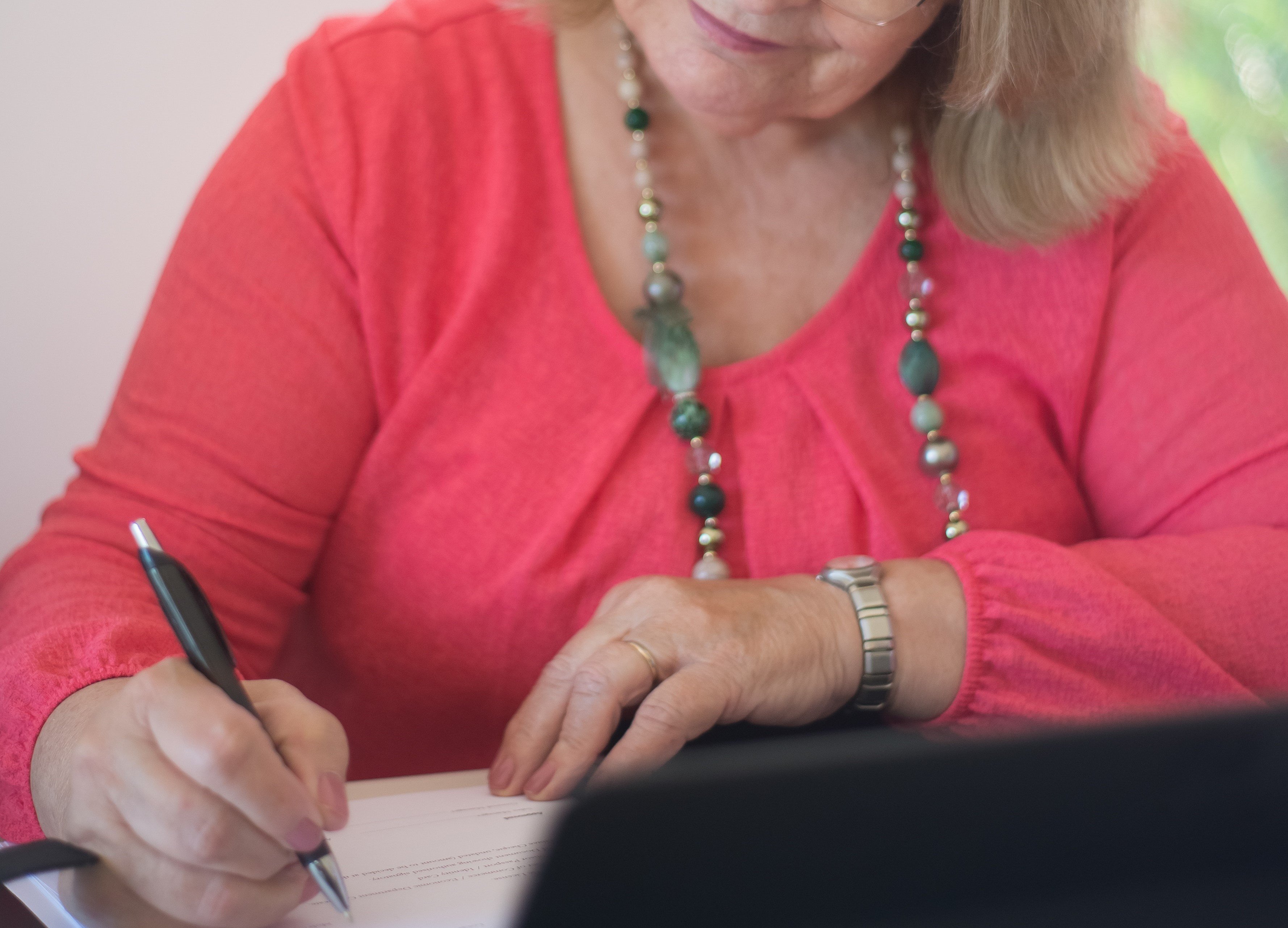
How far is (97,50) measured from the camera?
1275 mm

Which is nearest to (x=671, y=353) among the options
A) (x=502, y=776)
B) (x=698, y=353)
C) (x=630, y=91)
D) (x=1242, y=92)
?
(x=698, y=353)

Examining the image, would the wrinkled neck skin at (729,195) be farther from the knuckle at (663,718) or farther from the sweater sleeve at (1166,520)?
the knuckle at (663,718)

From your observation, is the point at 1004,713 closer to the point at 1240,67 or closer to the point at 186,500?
the point at 186,500

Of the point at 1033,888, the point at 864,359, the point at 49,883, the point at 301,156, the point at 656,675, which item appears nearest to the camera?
the point at 1033,888

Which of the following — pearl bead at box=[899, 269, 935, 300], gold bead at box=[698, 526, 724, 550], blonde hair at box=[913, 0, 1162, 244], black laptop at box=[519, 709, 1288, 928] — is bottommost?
gold bead at box=[698, 526, 724, 550]

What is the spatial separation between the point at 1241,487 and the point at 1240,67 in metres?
1.21

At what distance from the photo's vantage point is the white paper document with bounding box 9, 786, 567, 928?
0.59 metres

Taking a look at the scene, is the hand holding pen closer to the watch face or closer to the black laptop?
the black laptop

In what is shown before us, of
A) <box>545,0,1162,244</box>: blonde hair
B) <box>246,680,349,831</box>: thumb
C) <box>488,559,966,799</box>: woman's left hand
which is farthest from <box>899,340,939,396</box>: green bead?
<box>246,680,349,831</box>: thumb

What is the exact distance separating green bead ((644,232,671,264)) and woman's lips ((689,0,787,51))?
0.64ft

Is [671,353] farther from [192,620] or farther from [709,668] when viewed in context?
[192,620]

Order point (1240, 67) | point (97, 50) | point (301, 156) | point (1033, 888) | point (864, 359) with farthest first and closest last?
point (1240, 67), point (97, 50), point (864, 359), point (301, 156), point (1033, 888)

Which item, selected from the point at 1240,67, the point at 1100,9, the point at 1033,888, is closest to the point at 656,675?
the point at 1033,888

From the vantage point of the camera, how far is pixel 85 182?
1282mm
